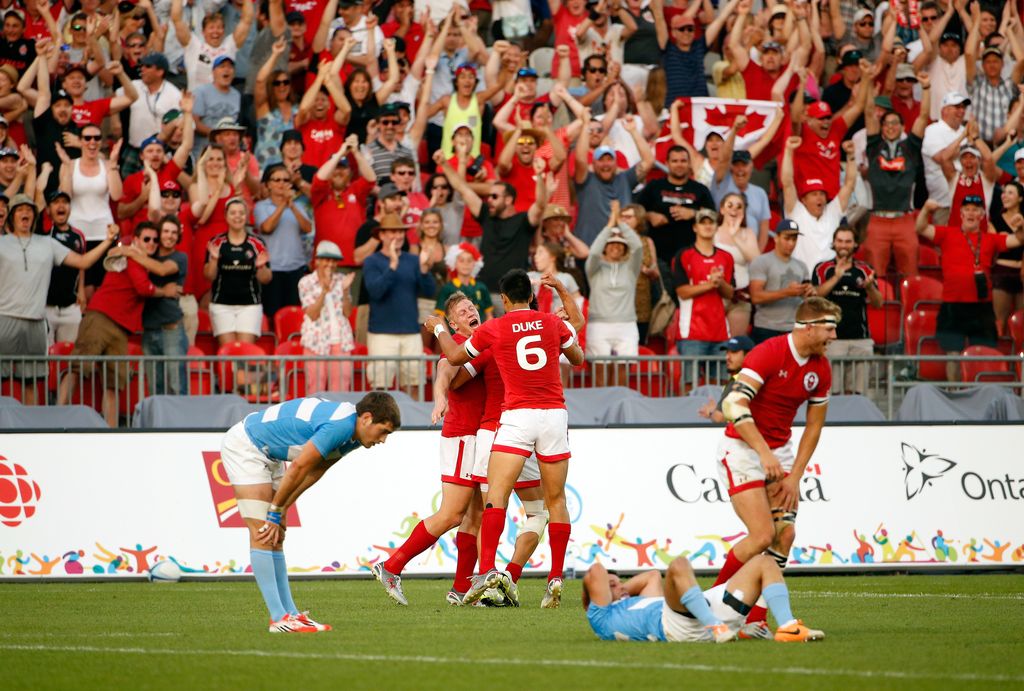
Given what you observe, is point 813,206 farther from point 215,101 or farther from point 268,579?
point 268,579

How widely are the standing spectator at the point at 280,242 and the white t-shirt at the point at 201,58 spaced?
273 centimetres

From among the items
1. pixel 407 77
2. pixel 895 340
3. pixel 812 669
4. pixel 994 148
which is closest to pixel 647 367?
pixel 895 340

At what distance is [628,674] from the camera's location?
25.6 ft

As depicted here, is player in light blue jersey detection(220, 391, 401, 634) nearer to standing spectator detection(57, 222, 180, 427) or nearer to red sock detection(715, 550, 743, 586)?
red sock detection(715, 550, 743, 586)

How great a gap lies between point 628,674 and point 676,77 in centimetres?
1563

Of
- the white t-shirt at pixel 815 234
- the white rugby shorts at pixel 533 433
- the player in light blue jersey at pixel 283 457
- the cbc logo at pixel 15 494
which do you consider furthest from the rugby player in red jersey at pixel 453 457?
the white t-shirt at pixel 815 234

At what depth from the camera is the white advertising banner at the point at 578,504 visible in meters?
15.3

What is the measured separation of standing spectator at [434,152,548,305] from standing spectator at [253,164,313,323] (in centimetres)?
239

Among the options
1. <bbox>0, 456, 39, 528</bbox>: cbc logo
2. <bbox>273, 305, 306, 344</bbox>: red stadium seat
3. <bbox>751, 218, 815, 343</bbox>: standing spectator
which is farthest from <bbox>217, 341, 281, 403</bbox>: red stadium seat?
<bbox>751, 218, 815, 343</bbox>: standing spectator

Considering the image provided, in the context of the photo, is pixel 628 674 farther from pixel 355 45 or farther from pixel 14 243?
pixel 355 45

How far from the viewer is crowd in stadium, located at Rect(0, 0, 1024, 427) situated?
58.0 ft

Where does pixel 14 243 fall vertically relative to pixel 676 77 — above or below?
below

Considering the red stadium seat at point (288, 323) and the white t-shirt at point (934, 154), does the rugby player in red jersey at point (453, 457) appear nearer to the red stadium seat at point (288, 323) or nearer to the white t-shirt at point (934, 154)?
the red stadium seat at point (288, 323)

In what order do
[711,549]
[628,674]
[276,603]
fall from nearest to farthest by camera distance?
1. [628,674]
2. [276,603]
3. [711,549]
